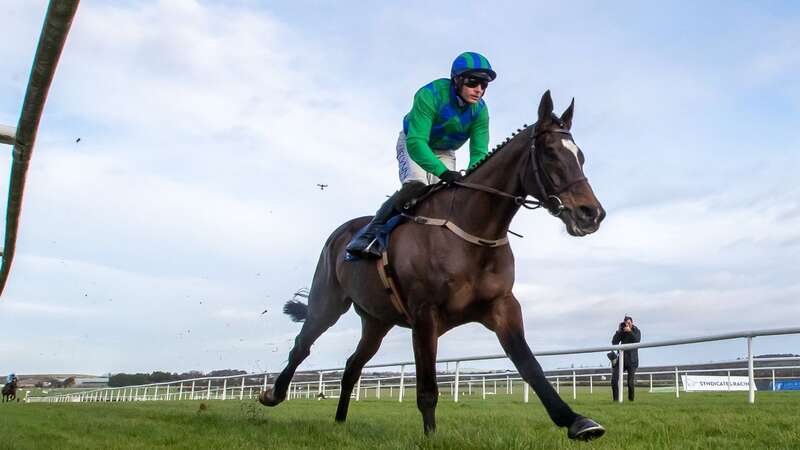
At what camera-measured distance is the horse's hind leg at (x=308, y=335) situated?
27.1 ft

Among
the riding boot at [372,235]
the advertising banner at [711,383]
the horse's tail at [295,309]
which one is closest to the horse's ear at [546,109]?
the riding boot at [372,235]

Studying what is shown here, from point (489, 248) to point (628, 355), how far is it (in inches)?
468

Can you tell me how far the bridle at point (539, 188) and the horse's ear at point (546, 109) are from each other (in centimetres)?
11

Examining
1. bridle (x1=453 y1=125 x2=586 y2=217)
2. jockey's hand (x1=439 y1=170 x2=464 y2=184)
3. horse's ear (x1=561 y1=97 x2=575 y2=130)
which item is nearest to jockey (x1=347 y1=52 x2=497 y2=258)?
jockey's hand (x1=439 y1=170 x2=464 y2=184)

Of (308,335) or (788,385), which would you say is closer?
(308,335)

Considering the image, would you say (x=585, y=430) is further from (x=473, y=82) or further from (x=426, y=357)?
(x=473, y=82)

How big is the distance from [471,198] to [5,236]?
360 cm

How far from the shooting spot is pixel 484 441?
16.2 feet

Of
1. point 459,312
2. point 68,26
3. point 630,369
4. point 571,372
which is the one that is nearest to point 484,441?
point 459,312

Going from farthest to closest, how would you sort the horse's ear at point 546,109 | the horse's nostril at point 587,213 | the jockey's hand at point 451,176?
the jockey's hand at point 451,176
the horse's ear at point 546,109
the horse's nostril at point 587,213

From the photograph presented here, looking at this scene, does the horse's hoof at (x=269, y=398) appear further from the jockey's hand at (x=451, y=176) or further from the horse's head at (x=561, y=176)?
the horse's head at (x=561, y=176)

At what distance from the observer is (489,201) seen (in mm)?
6031

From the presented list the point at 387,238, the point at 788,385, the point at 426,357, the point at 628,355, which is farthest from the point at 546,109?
the point at 788,385

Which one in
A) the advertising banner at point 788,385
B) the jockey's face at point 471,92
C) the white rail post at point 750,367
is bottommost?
the advertising banner at point 788,385
